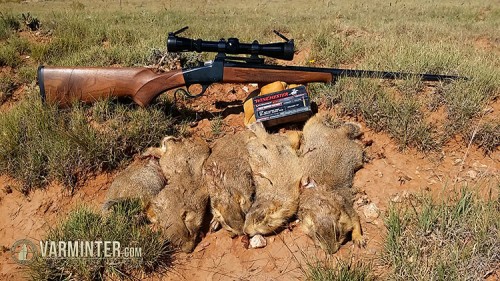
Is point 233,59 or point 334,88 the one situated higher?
point 233,59

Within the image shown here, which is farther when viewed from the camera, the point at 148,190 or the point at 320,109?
the point at 320,109

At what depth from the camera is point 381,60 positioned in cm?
593

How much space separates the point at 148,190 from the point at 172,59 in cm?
299

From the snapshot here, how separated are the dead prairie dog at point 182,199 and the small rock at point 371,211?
1675mm

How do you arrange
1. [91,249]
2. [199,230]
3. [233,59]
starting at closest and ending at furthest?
[91,249] → [199,230] → [233,59]

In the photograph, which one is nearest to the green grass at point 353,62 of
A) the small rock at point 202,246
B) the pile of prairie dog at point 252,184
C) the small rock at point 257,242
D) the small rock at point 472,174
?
the small rock at point 472,174

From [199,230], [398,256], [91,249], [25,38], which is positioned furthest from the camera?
[25,38]

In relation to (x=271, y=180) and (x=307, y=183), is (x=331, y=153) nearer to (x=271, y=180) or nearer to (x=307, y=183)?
(x=307, y=183)

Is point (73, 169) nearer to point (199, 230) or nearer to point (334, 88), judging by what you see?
point (199, 230)

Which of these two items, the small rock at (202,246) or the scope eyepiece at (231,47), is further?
the scope eyepiece at (231,47)

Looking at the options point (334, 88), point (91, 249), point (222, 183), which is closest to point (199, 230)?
point (222, 183)

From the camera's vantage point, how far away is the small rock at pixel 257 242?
3.56 metres

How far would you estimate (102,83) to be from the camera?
15.2 feet

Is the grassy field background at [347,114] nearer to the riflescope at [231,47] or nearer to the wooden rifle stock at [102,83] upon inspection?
the wooden rifle stock at [102,83]
